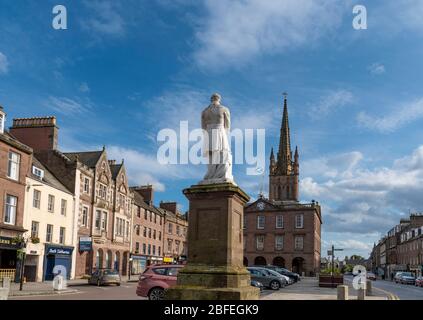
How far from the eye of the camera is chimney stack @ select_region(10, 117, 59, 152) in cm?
4144

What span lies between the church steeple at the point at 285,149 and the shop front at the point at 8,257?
247 ft

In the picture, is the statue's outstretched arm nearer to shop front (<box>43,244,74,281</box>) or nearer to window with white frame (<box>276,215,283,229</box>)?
shop front (<box>43,244,74,281</box>)

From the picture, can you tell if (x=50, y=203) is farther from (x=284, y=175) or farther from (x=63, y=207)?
(x=284, y=175)

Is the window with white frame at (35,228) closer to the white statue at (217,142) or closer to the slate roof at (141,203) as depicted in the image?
the slate roof at (141,203)

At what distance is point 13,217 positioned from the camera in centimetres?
3175

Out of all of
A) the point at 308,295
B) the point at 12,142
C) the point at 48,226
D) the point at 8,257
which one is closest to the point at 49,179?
the point at 48,226

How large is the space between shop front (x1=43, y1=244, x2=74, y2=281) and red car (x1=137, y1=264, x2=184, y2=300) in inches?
752

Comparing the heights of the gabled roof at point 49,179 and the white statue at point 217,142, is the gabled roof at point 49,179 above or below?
above

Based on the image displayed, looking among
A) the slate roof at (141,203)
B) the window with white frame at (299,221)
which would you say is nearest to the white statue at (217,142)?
the slate roof at (141,203)

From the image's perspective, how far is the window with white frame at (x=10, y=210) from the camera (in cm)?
3100

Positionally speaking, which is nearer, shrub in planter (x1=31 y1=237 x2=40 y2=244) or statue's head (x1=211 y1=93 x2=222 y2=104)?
statue's head (x1=211 y1=93 x2=222 y2=104)

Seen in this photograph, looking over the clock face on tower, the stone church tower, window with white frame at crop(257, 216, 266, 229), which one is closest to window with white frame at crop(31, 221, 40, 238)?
window with white frame at crop(257, 216, 266, 229)

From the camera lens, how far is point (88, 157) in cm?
4616
